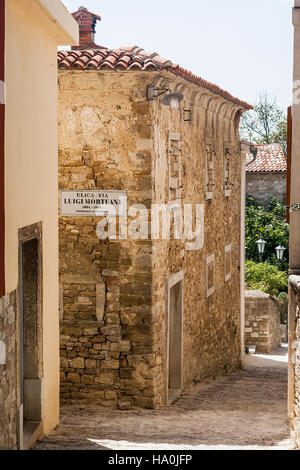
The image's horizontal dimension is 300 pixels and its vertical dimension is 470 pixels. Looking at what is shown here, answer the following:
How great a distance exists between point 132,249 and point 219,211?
18.1 feet

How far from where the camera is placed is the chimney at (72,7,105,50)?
11.6 meters

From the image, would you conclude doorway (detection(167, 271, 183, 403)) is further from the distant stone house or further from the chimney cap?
the distant stone house

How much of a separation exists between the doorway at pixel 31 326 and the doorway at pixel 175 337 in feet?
13.7

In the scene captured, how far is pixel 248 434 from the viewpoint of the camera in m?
8.44

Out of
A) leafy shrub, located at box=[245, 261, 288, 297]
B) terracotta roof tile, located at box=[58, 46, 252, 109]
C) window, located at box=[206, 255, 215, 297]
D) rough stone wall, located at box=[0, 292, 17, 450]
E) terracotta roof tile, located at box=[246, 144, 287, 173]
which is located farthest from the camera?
terracotta roof tile, located at box=[246, 144, 287, 173]

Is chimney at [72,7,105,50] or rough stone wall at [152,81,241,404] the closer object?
rough stone wall at [152,81,241,404]

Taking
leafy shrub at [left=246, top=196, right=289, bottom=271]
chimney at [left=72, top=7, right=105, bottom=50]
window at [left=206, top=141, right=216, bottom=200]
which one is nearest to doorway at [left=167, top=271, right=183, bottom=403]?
window at [left=206, top=141, right=216, bottom=200]

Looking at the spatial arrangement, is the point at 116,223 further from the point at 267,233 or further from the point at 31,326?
the point at 267,233

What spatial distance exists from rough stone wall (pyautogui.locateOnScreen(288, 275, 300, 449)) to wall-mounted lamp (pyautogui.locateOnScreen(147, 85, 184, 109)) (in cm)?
312

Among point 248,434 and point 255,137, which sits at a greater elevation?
point 255,137

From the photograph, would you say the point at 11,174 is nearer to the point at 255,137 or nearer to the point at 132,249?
the point at 132,249

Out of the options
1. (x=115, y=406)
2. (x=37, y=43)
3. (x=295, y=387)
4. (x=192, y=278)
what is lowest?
(x=115, y=406)

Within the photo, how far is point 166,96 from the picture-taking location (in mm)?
9969

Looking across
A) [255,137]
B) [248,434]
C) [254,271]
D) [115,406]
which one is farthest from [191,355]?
[255,137]
